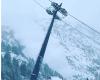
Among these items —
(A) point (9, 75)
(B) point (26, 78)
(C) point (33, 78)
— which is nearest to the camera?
(C) point (33, 78)

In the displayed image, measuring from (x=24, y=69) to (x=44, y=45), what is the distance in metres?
180

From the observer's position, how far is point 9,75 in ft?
513

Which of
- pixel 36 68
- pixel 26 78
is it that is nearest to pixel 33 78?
pixel 36 68

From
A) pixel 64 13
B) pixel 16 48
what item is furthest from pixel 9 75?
pixel 64 13

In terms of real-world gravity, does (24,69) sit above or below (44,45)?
below

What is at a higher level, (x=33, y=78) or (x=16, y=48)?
(x=33, y=78)

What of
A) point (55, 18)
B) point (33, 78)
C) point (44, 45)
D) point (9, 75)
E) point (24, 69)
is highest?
point (55, 18)

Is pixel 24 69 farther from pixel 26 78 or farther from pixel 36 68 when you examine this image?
Answer: pixel 36 68

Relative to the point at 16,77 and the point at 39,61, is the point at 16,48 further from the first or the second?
the point at 39,61

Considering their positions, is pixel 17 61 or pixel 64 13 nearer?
pixel 64 13

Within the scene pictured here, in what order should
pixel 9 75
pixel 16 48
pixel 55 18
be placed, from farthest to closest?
pixel 16 48 < pixel 9 75 < pixel 55 18

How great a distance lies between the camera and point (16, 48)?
19925 centimetres

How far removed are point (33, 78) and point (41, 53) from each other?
1185 mm

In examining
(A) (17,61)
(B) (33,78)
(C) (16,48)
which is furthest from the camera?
(C) (16,48)
